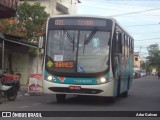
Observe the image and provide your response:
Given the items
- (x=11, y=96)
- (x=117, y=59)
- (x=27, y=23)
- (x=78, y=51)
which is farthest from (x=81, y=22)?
(x=27, y=23)

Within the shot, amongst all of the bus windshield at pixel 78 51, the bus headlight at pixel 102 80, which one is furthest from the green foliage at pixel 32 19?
the bus headlight at pixel 102 80

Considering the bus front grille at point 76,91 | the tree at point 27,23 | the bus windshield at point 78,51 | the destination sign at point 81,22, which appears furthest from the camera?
the tree at point 27,23

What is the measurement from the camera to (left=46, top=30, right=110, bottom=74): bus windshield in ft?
59.2

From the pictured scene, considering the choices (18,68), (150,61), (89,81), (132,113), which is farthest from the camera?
(150,61)

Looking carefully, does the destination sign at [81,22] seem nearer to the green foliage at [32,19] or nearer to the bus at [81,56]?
the bus at [81,56]

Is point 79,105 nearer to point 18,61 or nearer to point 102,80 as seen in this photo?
point 102,80

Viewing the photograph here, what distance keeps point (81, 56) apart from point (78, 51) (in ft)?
0.73

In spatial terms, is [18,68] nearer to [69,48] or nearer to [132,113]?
[69,48]

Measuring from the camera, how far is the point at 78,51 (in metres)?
18.2

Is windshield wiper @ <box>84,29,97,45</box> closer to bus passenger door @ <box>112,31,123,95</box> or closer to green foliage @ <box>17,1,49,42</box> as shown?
bus passenger door @ <box>112,31,123,95</box>

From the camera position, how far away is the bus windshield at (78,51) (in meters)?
18.0

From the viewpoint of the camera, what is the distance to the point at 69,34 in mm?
18500

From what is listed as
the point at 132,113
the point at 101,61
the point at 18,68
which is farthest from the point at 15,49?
the point at 132,113

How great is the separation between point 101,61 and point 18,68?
63.6 ft
